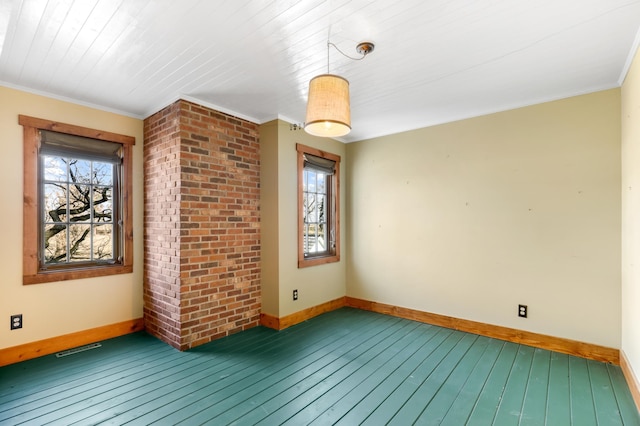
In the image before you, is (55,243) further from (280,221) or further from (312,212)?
(312,212)

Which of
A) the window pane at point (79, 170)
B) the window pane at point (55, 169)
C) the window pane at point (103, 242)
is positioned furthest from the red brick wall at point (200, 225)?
the window pane at point (55, 169)

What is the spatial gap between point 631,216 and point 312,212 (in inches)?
125

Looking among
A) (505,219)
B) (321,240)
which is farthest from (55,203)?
(505,219)

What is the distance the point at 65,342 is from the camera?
9.82 ft

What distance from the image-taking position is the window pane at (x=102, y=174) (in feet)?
10.9

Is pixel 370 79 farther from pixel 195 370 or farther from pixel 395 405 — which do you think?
pixel 195 370

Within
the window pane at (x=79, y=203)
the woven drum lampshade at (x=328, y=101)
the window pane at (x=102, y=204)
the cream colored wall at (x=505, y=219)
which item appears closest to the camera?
the woven drum lampshade at (x=328, y=101)

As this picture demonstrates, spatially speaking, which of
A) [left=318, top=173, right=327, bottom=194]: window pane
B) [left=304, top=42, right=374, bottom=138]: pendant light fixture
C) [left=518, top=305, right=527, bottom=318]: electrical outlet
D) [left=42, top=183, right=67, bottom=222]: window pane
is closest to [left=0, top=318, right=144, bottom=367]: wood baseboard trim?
[left=42, top=183, right=67, bottom=222]: window pane

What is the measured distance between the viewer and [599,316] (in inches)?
110

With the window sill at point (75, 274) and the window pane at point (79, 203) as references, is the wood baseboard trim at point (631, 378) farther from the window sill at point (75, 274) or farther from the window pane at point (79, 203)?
the window pane at point (79, 203)

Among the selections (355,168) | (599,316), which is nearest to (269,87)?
(355,168)

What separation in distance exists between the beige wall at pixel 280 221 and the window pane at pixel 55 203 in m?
2.00

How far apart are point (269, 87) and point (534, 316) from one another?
344 centimetres

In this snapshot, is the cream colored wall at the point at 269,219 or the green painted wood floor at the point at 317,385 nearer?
the green painted wood floor at the point at 317,385
